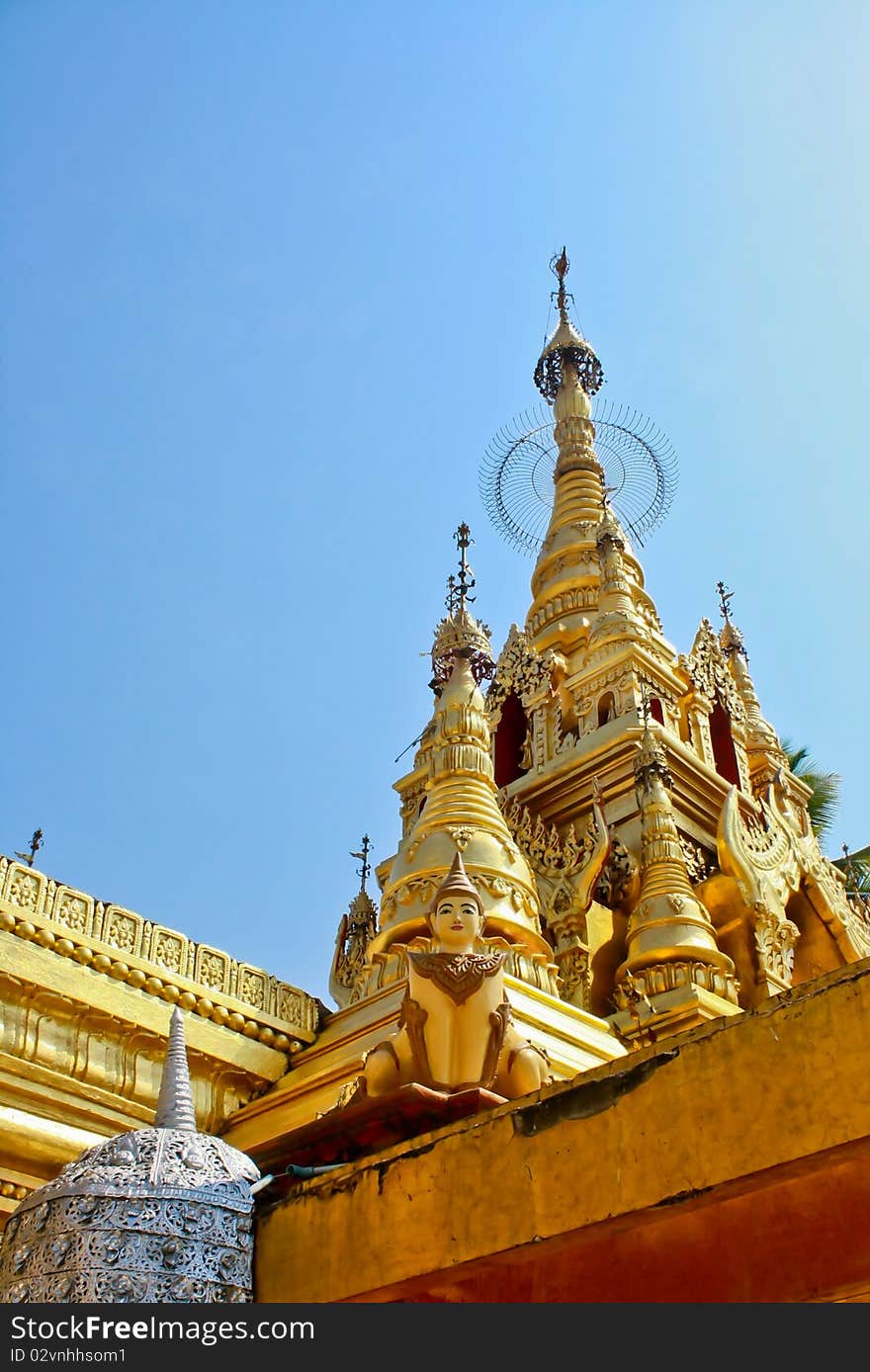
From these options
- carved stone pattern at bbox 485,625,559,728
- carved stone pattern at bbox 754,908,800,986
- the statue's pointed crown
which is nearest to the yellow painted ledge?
the statue's pointed crown

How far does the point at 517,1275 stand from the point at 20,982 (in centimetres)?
607

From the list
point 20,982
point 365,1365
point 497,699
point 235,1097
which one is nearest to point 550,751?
point 497,699

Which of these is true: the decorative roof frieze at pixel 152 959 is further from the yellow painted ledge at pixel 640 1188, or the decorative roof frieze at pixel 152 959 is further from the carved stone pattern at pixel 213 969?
the yellow painted ledge at pixel 640 1188

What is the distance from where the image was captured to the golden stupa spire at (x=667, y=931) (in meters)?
12.6

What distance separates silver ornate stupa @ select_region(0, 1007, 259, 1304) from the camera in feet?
12.9

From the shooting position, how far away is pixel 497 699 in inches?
747

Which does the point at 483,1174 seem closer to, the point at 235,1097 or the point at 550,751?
the point at 235,1097

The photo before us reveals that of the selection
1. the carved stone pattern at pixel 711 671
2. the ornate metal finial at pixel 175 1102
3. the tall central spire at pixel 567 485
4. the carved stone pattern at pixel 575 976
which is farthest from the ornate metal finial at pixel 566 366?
the ornate metal finial at pixel 175 1102

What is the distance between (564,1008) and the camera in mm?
10617

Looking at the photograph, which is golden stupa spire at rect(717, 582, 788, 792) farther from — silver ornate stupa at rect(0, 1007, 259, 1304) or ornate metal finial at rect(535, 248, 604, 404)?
silver ornate stupa at rect(0, 1007, 259, 1304)

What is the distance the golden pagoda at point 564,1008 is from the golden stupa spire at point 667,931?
0.03 m

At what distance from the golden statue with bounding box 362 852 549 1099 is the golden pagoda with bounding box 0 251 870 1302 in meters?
0.45

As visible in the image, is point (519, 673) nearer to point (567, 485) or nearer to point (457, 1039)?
point (567, 485)

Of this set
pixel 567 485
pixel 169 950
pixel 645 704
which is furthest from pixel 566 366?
pixel 169 950
